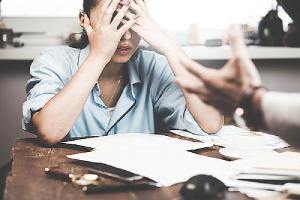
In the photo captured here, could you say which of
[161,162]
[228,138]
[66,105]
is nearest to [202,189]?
[161,162]

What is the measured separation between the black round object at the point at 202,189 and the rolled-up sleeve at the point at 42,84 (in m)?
0.70

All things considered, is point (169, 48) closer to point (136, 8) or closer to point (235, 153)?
point (136, 8)

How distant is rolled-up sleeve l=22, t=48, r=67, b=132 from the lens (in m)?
1.34

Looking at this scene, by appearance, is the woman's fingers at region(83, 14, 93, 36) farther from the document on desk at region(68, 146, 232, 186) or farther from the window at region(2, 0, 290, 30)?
the window at region(2, 0, 290, 30)

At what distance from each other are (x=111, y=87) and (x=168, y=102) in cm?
20

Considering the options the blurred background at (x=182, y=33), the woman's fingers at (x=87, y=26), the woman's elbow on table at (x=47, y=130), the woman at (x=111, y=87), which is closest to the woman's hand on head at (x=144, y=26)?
the woman at (x=111, y=87)

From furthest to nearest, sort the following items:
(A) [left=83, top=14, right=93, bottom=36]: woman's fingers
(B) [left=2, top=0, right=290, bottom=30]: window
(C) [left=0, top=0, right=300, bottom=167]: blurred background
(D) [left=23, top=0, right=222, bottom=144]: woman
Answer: (B) [left=2, top=0, right=290, bottom=30]: window
(C) [left=0, top=0, right=300, bottom=167]: blurred background
(A) [left=83, top=14, right=93, bottom=36]: woman's fingers
(D) [left=23, top=0, right=222, bottom=144]: woman

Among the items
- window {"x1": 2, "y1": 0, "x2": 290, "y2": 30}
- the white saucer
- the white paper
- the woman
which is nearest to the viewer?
the white saucer

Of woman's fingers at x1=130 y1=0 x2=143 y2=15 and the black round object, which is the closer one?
the black round object

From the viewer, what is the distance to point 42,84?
138cm

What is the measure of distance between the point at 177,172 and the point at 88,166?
7.3 inches

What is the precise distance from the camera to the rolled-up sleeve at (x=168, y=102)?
1479mm

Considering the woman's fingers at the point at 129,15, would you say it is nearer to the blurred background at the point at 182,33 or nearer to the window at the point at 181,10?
the blurred background at the point at 182,33

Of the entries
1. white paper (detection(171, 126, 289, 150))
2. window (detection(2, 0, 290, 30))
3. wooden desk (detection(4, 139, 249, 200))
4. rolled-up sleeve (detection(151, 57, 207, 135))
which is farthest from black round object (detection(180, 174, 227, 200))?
window (detection(2, 0, 290, 30))
